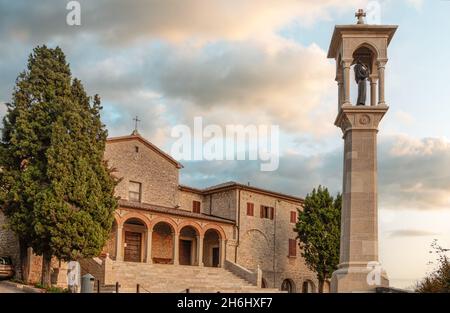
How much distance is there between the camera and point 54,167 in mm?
25641

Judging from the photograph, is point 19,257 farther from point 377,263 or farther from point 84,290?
point 377,263

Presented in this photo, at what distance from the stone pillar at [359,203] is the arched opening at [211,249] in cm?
2502

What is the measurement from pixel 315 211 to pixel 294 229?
2148 millimetres

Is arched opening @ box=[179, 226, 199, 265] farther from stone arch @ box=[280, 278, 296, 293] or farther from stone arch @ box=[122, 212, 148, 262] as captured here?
stone arch @ box=[280, 278, 296, 293]

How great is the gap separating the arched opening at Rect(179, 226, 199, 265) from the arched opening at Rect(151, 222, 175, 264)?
3.59 ft

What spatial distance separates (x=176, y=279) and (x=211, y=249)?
9290 mm

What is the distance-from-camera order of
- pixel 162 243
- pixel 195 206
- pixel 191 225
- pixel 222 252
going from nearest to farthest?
pixel 191 225 → pixel 162 243 → pixel 222 252 → pixel 195 206

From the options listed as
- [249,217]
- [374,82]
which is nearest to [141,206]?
[249,217]

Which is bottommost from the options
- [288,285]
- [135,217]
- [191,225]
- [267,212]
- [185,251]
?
[288,285]

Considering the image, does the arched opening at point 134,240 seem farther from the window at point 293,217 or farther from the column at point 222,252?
the window at point 293,217

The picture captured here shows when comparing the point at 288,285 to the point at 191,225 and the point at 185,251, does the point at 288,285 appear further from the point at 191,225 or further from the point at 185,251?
the point at 191,225

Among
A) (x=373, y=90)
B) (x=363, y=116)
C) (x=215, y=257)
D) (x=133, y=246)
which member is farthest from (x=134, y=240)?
(x=363, y=116)

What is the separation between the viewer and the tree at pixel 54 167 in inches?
990
